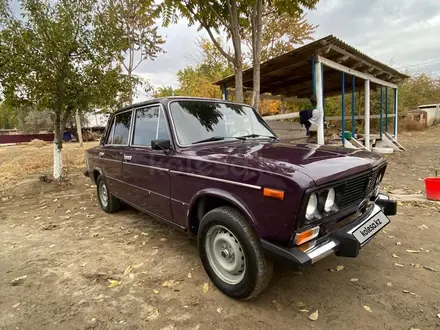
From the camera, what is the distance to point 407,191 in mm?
5676

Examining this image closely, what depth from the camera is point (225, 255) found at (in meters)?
2.49

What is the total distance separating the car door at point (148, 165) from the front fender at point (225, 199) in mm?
452

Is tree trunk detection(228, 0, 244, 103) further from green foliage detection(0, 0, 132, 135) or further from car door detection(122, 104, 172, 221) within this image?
car door detection(122, 104, 172, 221)

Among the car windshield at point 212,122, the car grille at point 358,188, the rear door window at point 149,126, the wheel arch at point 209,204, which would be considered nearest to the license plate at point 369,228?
the car grille at point 358,188

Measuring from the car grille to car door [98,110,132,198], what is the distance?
299 centimetres

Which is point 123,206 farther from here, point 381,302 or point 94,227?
point 381,302

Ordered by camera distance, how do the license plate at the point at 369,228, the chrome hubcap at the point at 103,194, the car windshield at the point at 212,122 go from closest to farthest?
the license plate at the point at 369,228
the car windshield at the point at 212,122
the chrome hubcap at the point at 103,194

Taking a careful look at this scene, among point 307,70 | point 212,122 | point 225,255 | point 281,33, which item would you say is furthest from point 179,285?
point 281,33

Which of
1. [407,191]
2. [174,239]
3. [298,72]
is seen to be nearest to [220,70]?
[298,72]

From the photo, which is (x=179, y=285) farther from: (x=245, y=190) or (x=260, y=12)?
(x=260, y=12)

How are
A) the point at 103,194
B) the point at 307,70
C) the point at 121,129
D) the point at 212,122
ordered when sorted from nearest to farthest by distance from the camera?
the point at 212,122, the point at 121,129, the point at 103,194, the point at 307,70

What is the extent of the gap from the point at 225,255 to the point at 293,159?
1060 mm

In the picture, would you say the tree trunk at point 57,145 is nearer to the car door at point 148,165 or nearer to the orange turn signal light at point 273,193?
the car door at point 148,165

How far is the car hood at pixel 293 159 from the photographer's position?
203 cm
